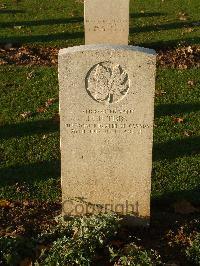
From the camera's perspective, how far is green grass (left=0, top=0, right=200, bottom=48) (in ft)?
40.6

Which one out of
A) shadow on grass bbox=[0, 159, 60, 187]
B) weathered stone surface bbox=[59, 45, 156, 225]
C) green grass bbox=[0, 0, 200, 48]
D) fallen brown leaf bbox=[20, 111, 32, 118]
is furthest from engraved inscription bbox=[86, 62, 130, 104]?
green grass bbox=[0, 0, 200, 48]

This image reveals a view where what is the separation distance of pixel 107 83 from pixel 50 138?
2.88 m

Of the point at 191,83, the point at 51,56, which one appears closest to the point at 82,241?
the point at 191,83

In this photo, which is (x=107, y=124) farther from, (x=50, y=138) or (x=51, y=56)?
(x=51, y=56)

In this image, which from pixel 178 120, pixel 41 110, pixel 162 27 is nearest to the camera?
pixel 178 120

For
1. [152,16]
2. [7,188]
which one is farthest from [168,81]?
[152,16]

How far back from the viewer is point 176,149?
7184 mm

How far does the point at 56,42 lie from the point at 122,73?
25.2 feet

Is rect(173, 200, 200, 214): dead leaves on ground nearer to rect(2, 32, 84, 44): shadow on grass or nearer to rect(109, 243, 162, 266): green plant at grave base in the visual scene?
rect(109, 243, 162, 266): green plant at grave base

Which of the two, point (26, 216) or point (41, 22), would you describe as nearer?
point (26, 216)

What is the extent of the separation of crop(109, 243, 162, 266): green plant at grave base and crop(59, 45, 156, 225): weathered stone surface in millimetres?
719

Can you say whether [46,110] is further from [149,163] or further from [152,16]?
[152,16]

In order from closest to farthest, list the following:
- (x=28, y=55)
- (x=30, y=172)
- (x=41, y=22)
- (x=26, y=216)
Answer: (x=26, y=216) < (x=30, y=172) < (x=28, y=55) < (x=41, y=22)

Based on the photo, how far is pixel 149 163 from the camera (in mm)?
5172
